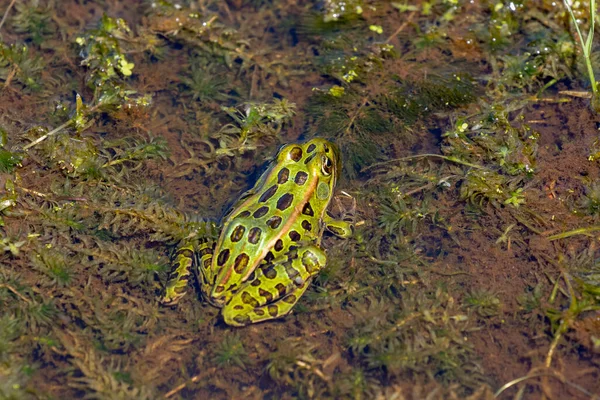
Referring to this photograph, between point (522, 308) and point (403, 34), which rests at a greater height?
point (403, 34)

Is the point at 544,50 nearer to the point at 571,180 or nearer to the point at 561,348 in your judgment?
→ the point at 571,180

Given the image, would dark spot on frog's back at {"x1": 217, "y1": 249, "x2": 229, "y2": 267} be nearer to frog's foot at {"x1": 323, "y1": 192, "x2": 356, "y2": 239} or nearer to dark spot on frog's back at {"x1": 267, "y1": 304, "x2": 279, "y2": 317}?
dark spot on frog's back at {"x1": 267, "y1": 304, "x2": 279, "y2": 317}

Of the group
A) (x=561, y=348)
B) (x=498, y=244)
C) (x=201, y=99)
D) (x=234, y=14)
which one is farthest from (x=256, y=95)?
(x=561, y=348)

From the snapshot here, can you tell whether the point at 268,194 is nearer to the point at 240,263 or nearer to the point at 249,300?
the point at 240,263

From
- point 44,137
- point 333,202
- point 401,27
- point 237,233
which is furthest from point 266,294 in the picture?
point 401,27

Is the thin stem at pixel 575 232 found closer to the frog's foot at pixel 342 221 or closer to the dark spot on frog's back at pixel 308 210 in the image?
the frog's foot at pixel 342 221

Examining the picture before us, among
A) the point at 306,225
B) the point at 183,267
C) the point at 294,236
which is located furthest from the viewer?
the point at 306,225

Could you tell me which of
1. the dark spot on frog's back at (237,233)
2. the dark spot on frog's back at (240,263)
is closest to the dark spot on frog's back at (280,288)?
the dark spot on frog's back at (240,263)
